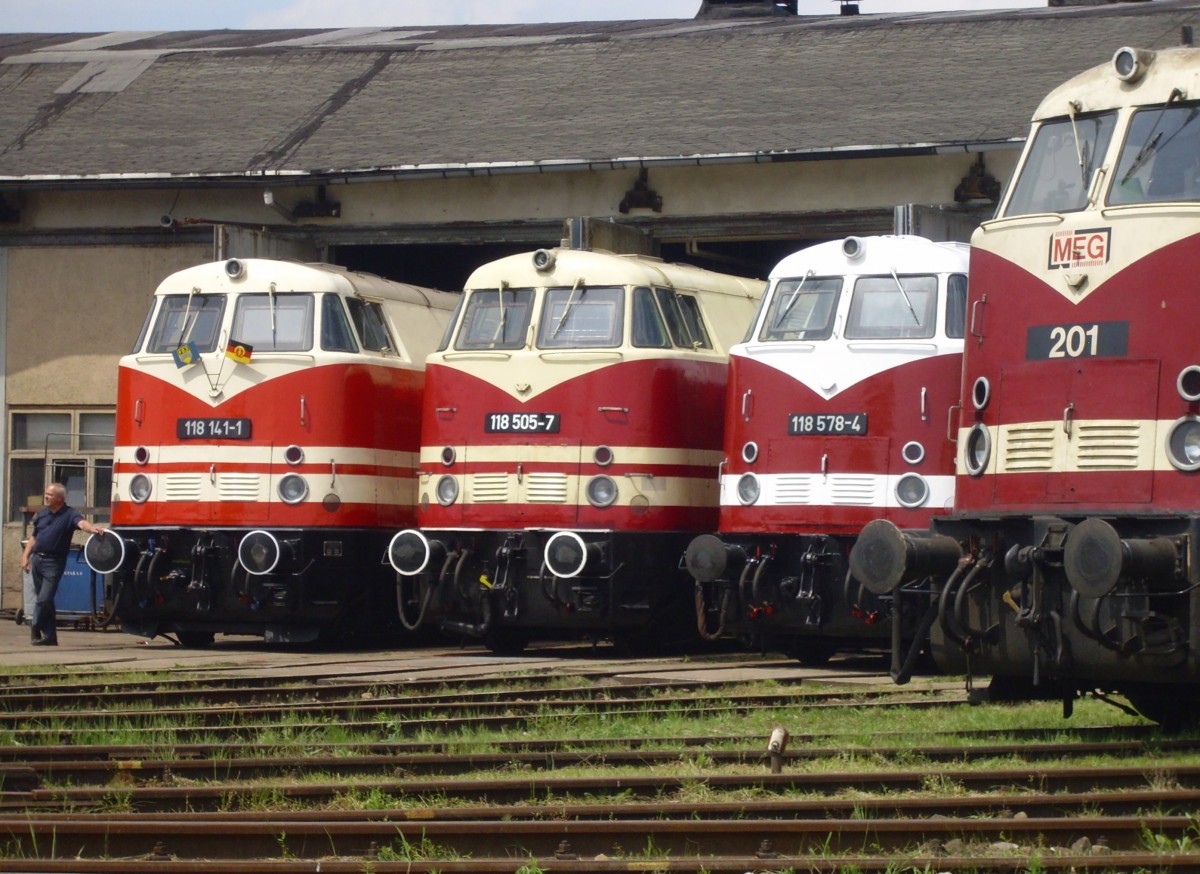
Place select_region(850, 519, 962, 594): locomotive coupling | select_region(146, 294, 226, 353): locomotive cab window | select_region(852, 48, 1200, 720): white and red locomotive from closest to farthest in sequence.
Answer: select_region(852, 48, 1200, 720): white and red locomotive, select_region(850, 519, 962, 594): locomotive coupling, select_region(146, 294, 226, 353): locomotive cab window

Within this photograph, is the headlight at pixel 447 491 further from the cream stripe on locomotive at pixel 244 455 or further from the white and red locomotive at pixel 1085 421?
the white and red locomotive at pixel 1085 421

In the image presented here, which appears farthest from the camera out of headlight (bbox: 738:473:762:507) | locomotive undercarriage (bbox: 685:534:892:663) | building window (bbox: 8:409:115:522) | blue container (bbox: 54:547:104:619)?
building window (bbox: 8:409:115:522)

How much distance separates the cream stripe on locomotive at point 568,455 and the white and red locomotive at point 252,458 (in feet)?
3.70

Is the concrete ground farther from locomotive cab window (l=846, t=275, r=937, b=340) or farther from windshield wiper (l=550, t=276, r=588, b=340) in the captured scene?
windshield wiper (l=550, t=276, r=588, b=340)

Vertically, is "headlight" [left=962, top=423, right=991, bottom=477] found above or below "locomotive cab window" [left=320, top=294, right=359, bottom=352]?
below

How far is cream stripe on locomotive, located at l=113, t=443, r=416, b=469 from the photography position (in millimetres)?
16500

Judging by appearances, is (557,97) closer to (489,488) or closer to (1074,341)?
(489,488)

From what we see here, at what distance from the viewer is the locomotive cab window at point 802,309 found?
46.2 ft

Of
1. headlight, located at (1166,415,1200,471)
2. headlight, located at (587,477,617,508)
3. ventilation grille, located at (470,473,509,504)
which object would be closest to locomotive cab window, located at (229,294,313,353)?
ventilation grille, located at (470,473,509,504)

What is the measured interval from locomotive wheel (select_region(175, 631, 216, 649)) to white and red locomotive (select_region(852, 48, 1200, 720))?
32.7ft

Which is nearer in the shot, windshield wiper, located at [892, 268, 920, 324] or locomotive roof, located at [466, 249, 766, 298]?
windshield wiper, located at [892, 268, 920, 324]

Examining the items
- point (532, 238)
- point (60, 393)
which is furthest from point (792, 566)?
point (60, 393)

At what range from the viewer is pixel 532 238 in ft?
70.5

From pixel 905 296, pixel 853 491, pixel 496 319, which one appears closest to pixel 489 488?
pixel 496 319
